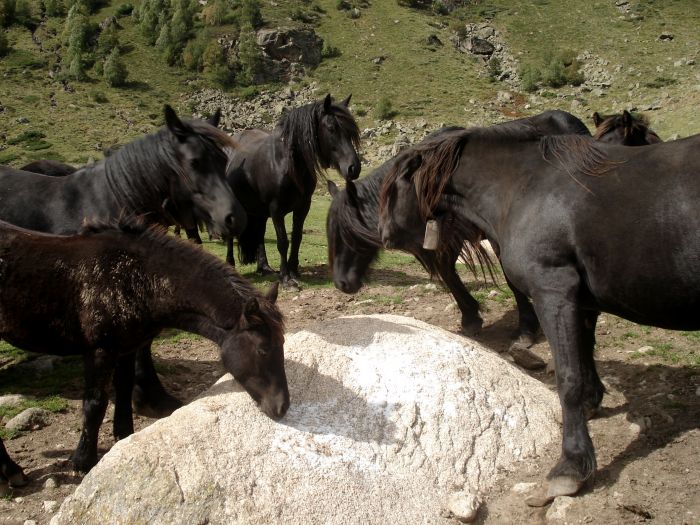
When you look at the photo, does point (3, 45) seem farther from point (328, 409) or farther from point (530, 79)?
point (328, 409)

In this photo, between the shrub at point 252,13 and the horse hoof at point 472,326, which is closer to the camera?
the horse hoof at point 472,326

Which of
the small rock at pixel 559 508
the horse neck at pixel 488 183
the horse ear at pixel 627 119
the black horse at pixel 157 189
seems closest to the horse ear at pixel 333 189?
the black horse at pixel 157 189

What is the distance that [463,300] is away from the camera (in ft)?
23.0

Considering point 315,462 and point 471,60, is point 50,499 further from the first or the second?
point 471,60

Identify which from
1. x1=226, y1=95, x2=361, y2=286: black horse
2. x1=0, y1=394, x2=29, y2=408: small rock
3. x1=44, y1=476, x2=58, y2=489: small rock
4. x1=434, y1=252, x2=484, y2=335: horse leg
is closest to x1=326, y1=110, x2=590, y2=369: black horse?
x1=434, y1=252, x2=484, y2=335: horse leg

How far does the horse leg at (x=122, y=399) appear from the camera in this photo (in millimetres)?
4828

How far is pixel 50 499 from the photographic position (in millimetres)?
4121

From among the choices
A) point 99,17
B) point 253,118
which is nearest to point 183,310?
point 253,118

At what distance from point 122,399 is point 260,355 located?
1.45m

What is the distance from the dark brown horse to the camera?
427 centimetres

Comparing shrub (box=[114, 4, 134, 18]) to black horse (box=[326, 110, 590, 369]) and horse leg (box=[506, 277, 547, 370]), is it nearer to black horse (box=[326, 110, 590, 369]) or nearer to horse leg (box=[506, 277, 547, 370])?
black horse (box=[326, 110, 590, 369])

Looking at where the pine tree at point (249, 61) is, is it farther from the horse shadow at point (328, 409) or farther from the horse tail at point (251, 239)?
the horse shadow at point (328, 409)

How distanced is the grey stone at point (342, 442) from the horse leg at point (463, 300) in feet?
5.06

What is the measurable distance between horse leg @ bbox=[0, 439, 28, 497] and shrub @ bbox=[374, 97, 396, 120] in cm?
5817
